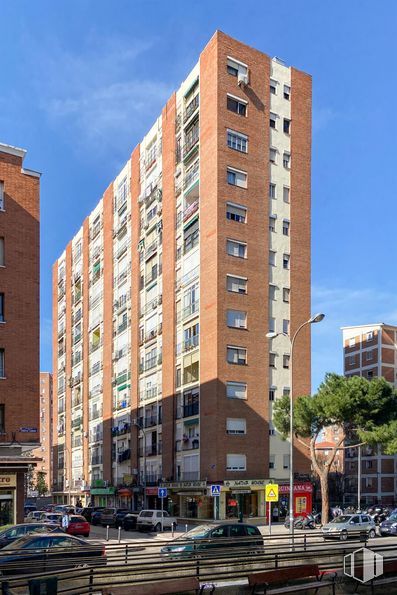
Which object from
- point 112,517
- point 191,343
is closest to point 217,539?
point 112,517

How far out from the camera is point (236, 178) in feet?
187

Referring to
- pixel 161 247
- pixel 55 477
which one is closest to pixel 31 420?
pixel 161 247

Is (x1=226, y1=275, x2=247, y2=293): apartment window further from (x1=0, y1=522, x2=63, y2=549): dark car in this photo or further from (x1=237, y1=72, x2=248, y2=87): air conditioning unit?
(x1=0, y1=522, x2=63, y2=549): dark car

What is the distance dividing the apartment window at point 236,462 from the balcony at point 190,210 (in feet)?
66.7

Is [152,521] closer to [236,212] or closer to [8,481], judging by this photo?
[8,481]

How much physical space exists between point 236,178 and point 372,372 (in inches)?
1749

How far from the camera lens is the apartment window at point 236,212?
55906 mm

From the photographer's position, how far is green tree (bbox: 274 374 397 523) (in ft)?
155

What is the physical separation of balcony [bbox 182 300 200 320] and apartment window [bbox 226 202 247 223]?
7.24m

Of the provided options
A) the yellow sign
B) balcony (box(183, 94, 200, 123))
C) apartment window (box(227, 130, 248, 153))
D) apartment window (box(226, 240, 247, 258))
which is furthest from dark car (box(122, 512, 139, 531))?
balcony (box(183, 94, 200, 123))

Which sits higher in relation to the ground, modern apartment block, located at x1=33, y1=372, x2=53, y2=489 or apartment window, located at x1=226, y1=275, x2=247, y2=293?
apartment window, located at x1=226, y1=275, x2=247, y2=293

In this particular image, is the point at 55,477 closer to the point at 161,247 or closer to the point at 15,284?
the point at 161,247

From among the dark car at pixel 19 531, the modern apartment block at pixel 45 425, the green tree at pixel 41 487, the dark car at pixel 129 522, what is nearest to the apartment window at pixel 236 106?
the dark car at pixel 129 522

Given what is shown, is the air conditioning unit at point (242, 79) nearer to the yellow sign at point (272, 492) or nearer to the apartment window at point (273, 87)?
the apartment window at point (273, 87)
